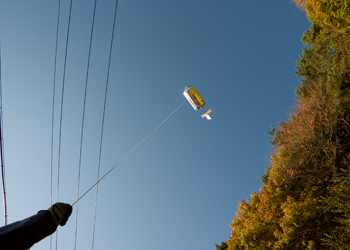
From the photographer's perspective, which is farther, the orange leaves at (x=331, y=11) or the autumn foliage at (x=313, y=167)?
the orange leaves at (x=331, y=11)

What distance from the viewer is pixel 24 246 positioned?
267 centimetres

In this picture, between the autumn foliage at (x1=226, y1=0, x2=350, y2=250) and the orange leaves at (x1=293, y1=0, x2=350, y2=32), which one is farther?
the orange leaves at (x1=293, y1=0, x2=350, y2=32)

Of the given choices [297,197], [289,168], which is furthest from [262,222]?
[289,168]

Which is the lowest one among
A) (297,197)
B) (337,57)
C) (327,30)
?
(297,197)

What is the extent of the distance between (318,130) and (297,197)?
407 centimetres

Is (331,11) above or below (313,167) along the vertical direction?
above

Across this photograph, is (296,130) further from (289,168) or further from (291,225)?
(291,225)

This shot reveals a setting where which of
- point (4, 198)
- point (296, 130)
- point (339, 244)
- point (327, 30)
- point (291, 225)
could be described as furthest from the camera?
point (327, 30)

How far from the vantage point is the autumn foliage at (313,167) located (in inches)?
365

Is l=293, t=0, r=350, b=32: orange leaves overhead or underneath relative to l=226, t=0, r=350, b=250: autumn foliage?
overhead

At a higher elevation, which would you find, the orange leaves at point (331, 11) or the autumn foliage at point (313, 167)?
the orange leaves at point (331, 11)

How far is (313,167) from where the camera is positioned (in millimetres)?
11422

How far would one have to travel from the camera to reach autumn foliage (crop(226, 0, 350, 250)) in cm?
927

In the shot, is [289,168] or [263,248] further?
[289,168]
